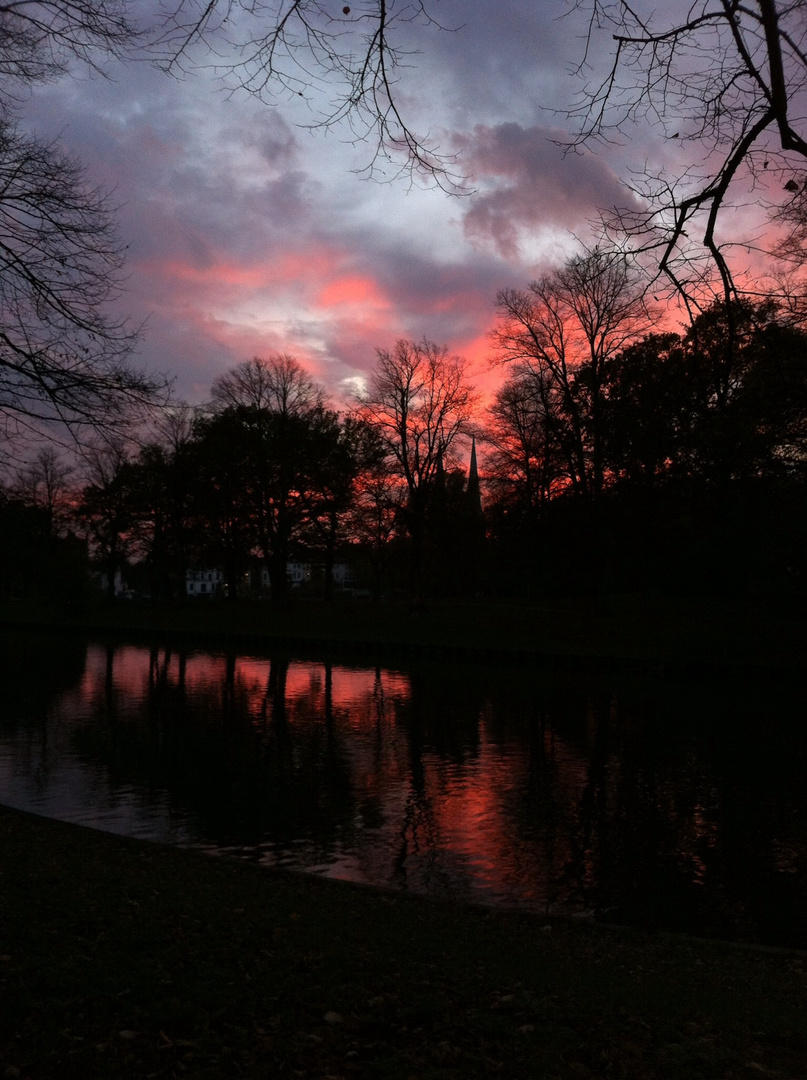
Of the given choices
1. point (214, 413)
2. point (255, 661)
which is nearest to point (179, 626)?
point (214, 413)

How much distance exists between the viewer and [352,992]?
5.25 metres

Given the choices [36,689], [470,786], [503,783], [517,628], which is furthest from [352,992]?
[517,628]

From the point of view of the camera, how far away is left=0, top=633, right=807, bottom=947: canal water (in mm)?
9719

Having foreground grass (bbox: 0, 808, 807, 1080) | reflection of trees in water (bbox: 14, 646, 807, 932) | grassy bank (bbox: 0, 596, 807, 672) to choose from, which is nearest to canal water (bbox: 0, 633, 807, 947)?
reflection of trees in water (bbox: 14, 646, 807, 932)

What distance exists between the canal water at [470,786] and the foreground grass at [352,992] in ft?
5.97

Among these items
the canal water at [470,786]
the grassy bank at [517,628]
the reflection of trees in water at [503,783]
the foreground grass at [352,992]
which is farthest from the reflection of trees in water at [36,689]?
the grassy bank at [517,628]

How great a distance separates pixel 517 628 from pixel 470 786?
3073 centimetres

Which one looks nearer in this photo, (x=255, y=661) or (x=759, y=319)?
(x=759, y=319)

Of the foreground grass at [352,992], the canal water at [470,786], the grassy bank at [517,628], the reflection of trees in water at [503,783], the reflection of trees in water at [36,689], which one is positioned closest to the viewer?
the foreground grass at [352,992]

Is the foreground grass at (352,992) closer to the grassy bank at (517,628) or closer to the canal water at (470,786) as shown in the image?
the canal water at (470,786)

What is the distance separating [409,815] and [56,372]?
25.2 ft

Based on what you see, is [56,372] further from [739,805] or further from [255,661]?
[255,661]

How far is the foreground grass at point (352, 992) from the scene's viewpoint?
4.37 meters

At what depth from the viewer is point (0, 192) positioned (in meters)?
8.65
